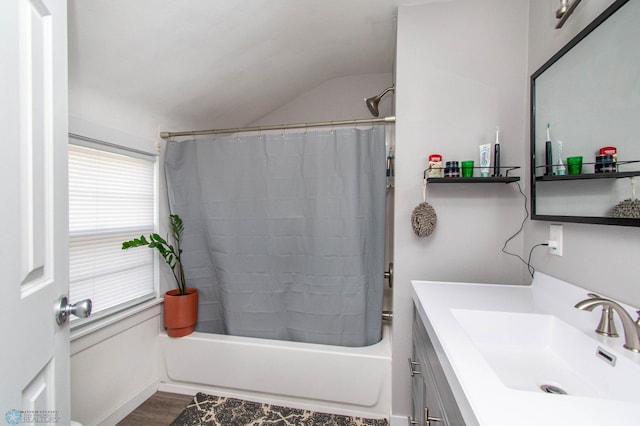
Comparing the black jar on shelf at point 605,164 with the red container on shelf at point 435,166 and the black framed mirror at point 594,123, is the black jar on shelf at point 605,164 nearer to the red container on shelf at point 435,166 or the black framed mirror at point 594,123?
the black framed mirror at point 594,123

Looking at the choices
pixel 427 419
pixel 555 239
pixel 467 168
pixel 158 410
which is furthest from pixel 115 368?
pixel 555 239

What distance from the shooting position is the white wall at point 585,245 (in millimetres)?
779

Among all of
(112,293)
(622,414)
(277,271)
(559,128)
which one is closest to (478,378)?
(622,414)

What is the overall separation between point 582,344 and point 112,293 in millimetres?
2231

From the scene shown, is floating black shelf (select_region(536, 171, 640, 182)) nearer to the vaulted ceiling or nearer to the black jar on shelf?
the black jar on shelf

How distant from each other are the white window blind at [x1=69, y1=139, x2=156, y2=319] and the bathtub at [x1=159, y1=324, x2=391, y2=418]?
50cm

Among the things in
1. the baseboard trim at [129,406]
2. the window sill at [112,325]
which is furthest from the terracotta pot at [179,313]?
the baseboard trim at [129,406]

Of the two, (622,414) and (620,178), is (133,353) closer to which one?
(622,414)

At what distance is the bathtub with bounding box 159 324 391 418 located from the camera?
1.56 meters

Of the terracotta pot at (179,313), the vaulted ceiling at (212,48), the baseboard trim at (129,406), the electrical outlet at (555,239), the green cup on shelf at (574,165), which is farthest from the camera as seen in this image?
the terracotta pot at (179,313)

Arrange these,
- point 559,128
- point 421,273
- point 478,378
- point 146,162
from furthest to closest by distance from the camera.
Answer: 1. point 146,162
2. point 421,273
3. point 559,128
4. point 478,378

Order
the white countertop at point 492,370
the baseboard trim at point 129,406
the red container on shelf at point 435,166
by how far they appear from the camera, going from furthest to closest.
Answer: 1. the baseboard trim at point 129,406
2. the red container on shelf at point 435,166
3. the white countertop at point 492,370

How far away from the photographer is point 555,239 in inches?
42.4

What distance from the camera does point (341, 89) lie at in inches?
98.6
